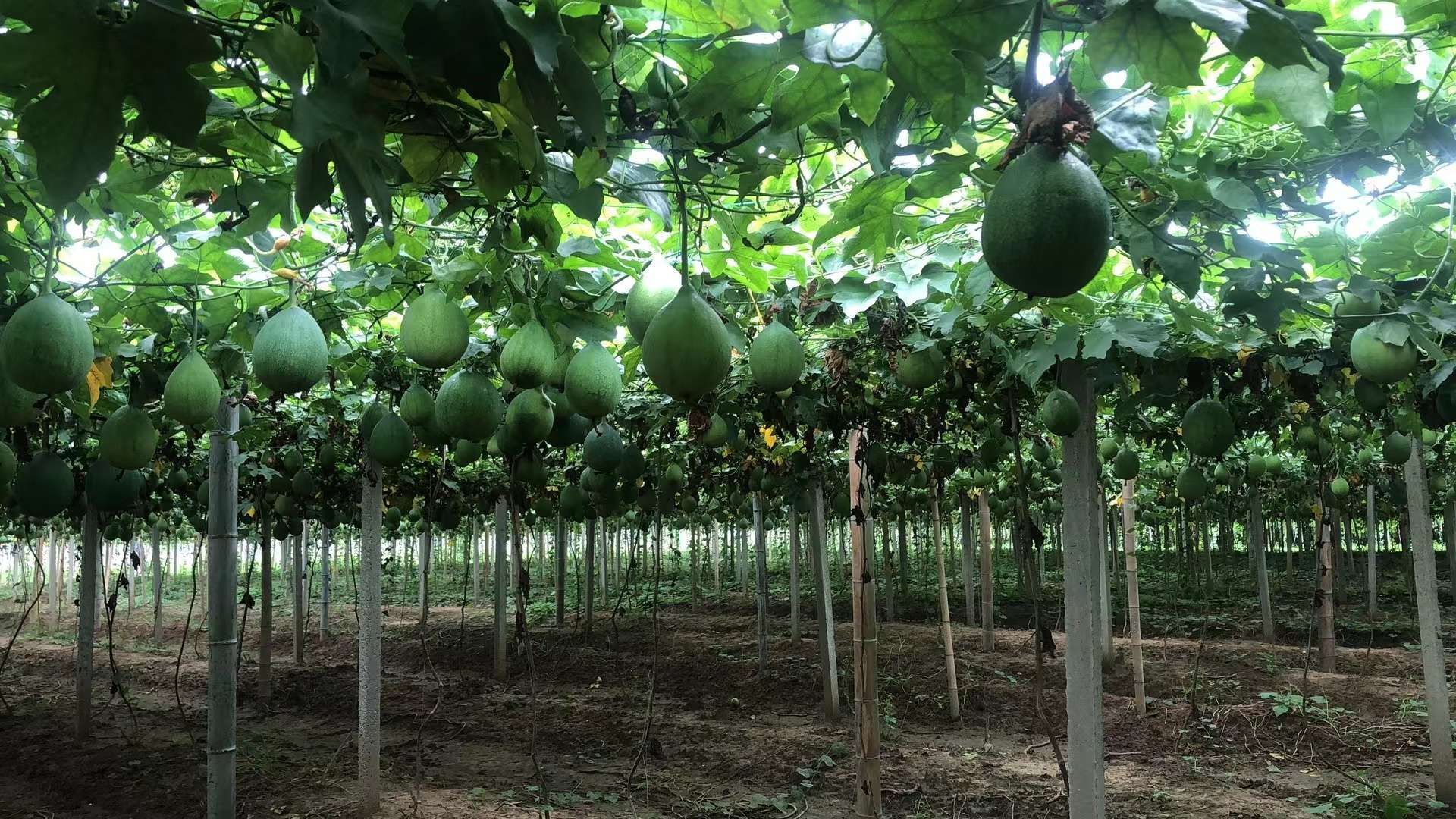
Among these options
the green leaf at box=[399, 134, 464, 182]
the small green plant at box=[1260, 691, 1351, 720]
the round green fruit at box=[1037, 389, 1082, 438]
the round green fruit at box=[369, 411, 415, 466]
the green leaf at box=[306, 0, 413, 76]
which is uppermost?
the green leaf at box=[399, 134, 464, 182]

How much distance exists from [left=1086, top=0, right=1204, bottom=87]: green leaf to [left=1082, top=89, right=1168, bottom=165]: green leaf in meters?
0.45

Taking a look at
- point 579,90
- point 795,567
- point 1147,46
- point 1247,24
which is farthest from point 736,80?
point 795,567

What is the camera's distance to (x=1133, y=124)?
2074 millimetres

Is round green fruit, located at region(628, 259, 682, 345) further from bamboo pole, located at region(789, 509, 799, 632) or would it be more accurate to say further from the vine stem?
bamboo pole, located at region(789, 509, 799, 632)

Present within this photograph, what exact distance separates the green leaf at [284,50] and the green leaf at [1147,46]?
1.29 metres

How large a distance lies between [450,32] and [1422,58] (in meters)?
3.06

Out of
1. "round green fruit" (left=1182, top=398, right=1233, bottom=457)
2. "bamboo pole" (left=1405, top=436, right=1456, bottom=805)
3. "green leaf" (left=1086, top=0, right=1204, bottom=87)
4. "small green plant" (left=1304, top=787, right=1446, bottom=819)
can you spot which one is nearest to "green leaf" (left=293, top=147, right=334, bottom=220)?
"green leaf" (left=1086, top=0, right=1204, bottom=87)

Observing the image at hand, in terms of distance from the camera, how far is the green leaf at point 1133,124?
2029 mm

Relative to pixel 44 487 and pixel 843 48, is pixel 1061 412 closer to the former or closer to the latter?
pixel 843 48

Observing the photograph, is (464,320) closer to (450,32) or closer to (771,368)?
(771,368)

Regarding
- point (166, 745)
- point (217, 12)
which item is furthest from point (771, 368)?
point (166, 745)

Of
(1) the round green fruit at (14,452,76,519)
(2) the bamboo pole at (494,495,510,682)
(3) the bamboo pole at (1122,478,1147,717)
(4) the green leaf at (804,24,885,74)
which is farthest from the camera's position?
(2) the bamboo pole at (494,495,510,682)

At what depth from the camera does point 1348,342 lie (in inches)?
200

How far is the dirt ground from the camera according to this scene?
8109 millimetres
